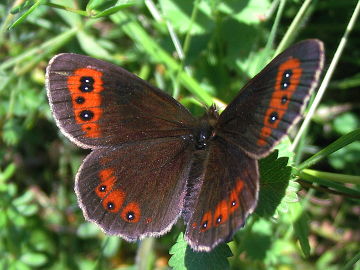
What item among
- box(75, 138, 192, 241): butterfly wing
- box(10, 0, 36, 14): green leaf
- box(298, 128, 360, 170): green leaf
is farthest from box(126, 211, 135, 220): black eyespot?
box(10, 0, 36, 14): green leaf

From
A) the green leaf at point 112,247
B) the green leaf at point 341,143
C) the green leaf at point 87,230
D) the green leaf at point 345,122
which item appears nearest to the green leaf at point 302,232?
the green leaf at point 341,143

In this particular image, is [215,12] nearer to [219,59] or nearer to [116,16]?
[219,59]

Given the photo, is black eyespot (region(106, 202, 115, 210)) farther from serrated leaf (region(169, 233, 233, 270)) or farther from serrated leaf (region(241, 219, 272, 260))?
serrated leaf (region(241, 219, 272, 260))

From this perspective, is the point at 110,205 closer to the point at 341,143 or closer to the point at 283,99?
the point at 283,99

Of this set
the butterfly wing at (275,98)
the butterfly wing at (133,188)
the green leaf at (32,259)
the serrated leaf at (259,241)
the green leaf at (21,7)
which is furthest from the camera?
the green leaf at (32,259)

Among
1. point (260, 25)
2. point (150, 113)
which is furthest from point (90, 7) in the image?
point (260, 25)

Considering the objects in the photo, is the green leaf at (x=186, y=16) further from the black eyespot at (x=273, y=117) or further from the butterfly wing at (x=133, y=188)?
the black eyespot at (x=273, y=117)
